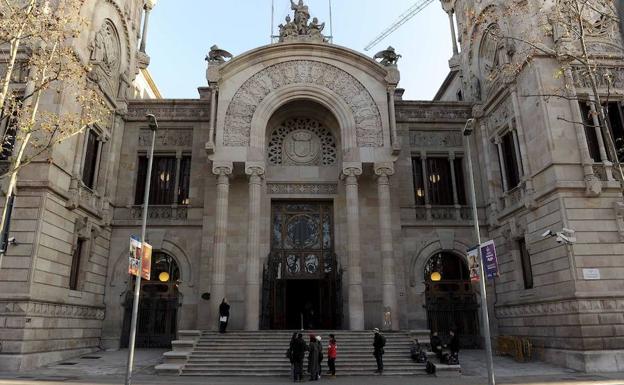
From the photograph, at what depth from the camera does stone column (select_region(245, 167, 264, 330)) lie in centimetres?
2231

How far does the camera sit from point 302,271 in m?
25.5

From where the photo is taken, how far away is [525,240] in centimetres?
2159

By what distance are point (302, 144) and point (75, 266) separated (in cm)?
1415

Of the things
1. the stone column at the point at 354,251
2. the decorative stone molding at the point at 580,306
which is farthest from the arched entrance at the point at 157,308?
the decorative stone molding at the point at 580,306

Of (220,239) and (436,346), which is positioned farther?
(220,239)

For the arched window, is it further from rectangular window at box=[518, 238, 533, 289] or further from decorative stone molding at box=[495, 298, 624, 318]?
decorative stone molding at box=[495, 298, 624, 318]

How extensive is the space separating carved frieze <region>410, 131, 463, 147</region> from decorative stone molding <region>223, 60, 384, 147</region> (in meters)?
3.74

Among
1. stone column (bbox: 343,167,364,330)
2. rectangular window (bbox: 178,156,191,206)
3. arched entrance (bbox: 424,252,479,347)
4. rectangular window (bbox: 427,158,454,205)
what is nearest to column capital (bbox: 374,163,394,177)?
stone column (bbox: 343,167,364,330)

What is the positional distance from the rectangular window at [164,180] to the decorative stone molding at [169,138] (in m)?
0.79

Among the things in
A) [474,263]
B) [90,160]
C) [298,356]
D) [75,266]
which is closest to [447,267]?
[474,263]

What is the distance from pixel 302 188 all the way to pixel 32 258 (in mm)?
14098

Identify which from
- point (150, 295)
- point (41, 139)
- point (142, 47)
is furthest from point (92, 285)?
point (142, 47)

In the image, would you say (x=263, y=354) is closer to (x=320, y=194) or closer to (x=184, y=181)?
(x=320, y=194)

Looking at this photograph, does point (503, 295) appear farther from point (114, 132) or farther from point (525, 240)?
point (114, 132)
